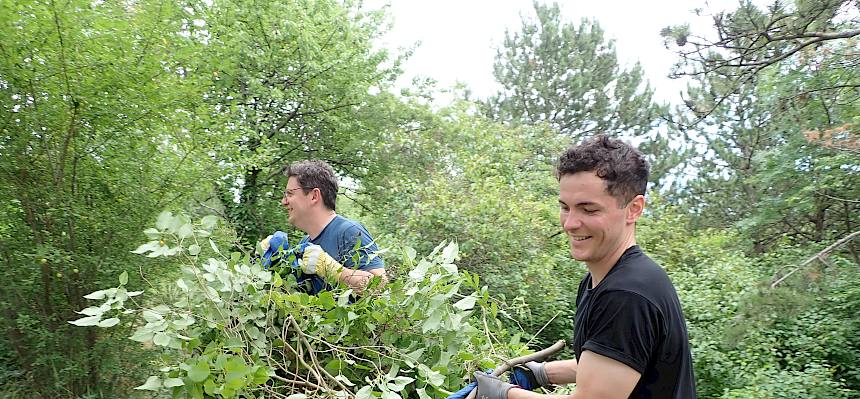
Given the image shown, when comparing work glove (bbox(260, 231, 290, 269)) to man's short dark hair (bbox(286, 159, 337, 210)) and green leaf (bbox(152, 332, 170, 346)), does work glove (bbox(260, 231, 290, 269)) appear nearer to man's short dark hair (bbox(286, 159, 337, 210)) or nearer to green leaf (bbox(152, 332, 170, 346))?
man's short dark hair (bbox(286, 159, 337, 210))

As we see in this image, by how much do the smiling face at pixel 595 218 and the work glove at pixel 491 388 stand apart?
1.24ft

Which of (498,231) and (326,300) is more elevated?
(498,231)

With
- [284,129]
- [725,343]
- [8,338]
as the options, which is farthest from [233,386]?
[284,129]

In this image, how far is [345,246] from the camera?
3.00 m

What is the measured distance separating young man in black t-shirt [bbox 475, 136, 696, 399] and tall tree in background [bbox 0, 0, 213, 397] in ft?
11.9

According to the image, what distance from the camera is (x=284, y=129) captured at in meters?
11.9

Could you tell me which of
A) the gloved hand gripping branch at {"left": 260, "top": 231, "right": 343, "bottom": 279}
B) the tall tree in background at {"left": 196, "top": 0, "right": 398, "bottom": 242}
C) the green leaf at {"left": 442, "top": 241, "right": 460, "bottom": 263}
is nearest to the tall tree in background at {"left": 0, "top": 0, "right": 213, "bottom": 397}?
the gloved hand gripping branch at {"left": 260, "top": 231, "right": 343, "bottom": 279}

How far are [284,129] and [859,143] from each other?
8.64 metres

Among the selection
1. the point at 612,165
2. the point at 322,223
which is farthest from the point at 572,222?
the point at 322,223

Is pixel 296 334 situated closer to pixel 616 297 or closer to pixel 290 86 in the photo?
pixel 616 297

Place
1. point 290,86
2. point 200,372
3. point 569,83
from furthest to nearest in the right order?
point 569,83
point 290,86
point 200,372

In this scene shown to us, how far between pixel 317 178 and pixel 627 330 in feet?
6.65

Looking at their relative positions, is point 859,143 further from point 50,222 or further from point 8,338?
point 8,338

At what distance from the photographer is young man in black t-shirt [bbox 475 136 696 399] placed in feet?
4.62
